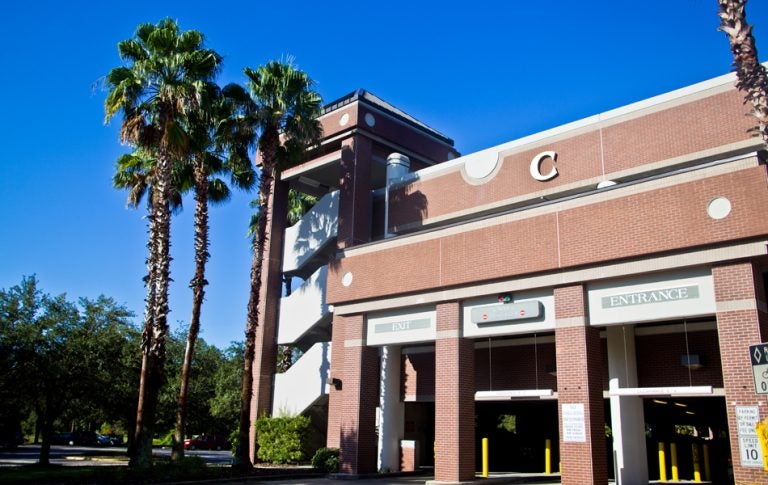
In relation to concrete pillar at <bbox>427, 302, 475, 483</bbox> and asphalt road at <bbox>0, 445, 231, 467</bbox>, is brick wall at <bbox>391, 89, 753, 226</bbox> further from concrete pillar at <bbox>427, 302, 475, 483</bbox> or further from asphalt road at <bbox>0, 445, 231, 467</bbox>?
asphalt road at <bbox>0, 445, 231, 467</bbox>

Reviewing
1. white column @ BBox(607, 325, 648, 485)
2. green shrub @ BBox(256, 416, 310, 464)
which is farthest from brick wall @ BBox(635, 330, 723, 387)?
green shrub @ BBox(256, 416, 310, 464)

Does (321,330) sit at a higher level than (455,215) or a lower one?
lower

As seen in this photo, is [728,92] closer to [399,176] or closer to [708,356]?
[708,356]

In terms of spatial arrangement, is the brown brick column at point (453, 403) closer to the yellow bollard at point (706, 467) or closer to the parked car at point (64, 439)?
the yellow bollard at point (706, 467)

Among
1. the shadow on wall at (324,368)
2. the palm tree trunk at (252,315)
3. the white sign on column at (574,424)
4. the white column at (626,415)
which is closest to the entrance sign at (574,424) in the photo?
the white sign on column at (574,424)

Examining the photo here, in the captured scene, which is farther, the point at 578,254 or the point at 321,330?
the point at 321,330

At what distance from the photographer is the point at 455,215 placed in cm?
2569

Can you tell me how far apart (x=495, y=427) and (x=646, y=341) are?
11.8m

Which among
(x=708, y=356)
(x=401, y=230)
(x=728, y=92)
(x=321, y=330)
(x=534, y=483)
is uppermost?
(x=728, y=92)

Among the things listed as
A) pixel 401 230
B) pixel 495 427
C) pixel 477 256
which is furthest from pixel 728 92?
pixel 495 427

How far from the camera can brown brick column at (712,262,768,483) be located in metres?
14.6

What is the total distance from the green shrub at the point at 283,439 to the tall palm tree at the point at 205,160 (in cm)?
371

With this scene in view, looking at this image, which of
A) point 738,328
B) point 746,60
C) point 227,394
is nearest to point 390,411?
point 738,328

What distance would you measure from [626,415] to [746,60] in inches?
407
